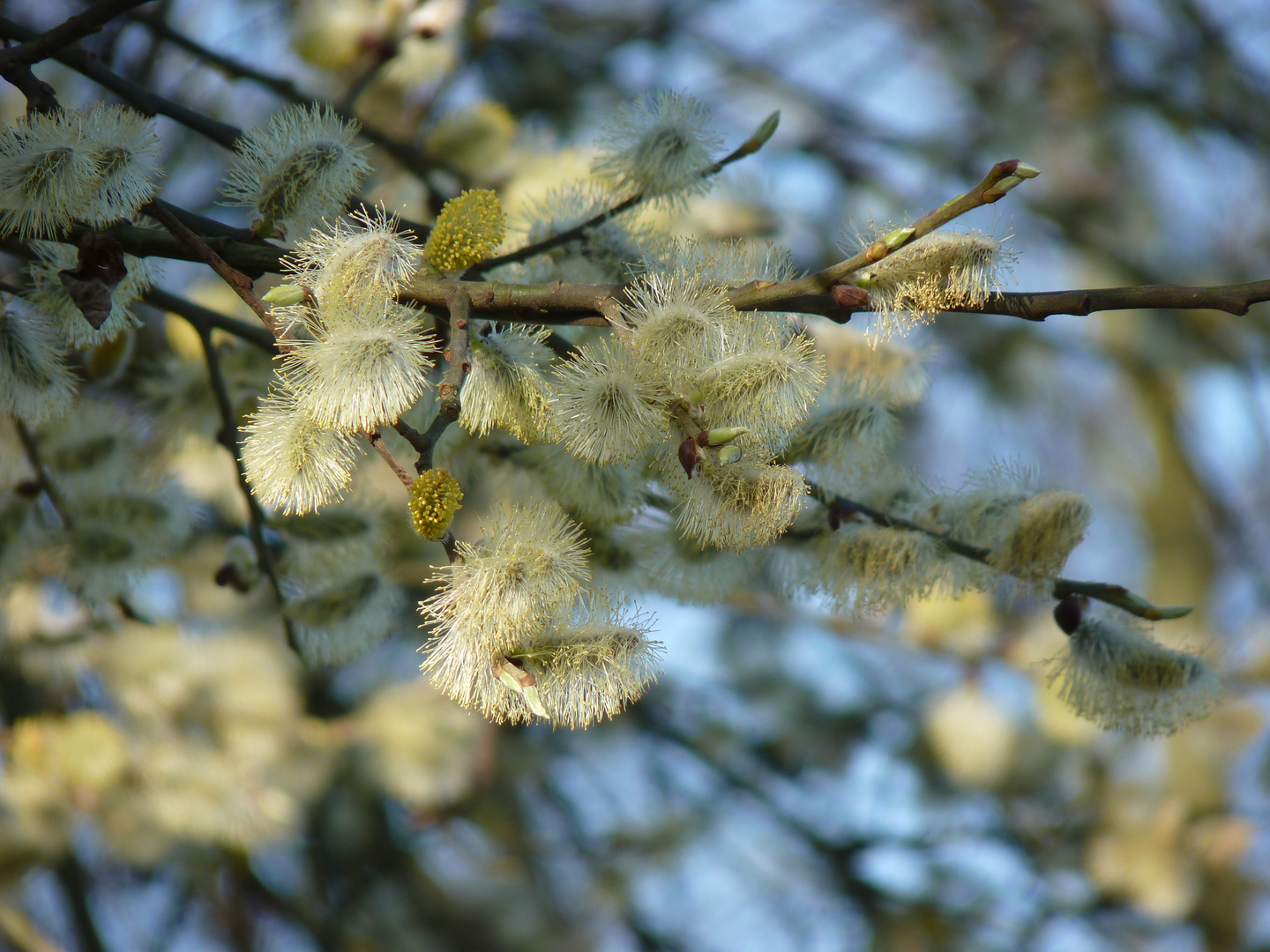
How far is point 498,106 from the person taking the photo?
2623 mm

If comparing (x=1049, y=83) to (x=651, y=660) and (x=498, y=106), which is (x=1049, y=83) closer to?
(x=498, y=106)

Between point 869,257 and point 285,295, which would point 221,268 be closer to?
point 285,295

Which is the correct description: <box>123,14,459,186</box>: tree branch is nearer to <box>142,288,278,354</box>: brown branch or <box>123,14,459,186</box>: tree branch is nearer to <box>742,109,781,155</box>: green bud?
<box>142,288,278,354</box>: brown branch

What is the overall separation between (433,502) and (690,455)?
0.96 ft

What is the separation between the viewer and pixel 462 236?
1285 millimetres

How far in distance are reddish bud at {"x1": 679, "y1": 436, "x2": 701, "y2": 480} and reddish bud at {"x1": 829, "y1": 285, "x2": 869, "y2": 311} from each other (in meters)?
0.24

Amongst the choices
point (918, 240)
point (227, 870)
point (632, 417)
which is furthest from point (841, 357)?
point (227, 870)

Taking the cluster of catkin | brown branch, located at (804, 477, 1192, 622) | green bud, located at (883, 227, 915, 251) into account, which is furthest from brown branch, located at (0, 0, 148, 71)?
brown branch, located at (804, 477, 1192, 622)

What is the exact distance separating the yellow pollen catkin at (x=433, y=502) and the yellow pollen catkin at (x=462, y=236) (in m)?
0.32

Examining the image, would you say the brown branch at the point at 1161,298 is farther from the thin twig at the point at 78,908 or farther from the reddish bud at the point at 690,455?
the thin twig at the point at 78,908

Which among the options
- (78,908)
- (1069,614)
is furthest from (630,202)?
(78,908)

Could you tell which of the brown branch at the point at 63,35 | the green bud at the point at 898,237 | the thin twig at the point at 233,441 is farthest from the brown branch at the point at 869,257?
the thin twig at the point at 233,441

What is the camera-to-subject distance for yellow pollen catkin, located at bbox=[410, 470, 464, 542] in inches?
42.6

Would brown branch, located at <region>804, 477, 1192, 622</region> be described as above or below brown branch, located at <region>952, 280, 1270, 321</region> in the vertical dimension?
below
